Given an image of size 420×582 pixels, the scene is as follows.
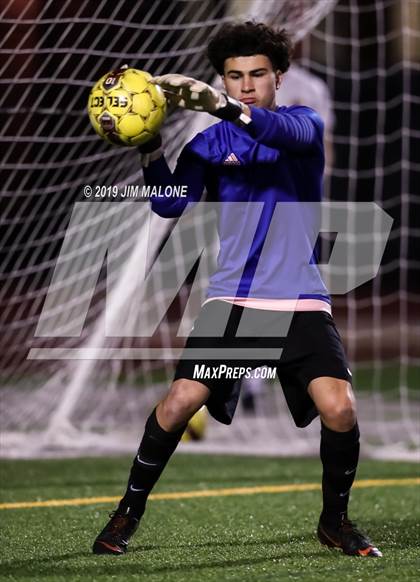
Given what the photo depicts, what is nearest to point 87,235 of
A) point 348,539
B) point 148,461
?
point 148,461

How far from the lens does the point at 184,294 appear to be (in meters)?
10.8

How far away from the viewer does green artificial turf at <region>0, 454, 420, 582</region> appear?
3.57 meters

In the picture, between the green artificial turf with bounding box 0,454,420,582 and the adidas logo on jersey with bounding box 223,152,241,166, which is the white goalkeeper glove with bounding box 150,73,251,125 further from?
the green artificial turf with bounding box 0,454,420,582

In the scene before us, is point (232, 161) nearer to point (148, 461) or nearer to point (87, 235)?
point (148, 461)

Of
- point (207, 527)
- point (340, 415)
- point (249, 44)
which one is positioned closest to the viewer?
point (340, 415)

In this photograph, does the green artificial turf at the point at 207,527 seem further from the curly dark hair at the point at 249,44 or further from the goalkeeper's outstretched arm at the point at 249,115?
the curly dark hair at the point at 249,44

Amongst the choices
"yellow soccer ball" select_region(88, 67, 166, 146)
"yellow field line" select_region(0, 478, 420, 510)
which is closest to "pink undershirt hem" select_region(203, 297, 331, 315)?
"yellow soccer ball" select_region(88, 67, 166, 146)

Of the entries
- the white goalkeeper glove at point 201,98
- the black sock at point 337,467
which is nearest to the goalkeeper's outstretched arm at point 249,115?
the white goalkeeper glove at point 201,98

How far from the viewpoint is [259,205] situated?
153 inches

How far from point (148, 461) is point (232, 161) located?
3.30 feet

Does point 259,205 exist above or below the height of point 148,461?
above

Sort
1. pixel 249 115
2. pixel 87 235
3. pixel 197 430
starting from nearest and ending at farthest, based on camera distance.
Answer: pixel 249 115
pixel 87 235
pixel 197 430

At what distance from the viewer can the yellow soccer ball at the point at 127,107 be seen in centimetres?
373

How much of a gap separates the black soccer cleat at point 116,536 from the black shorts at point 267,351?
1.46ft
